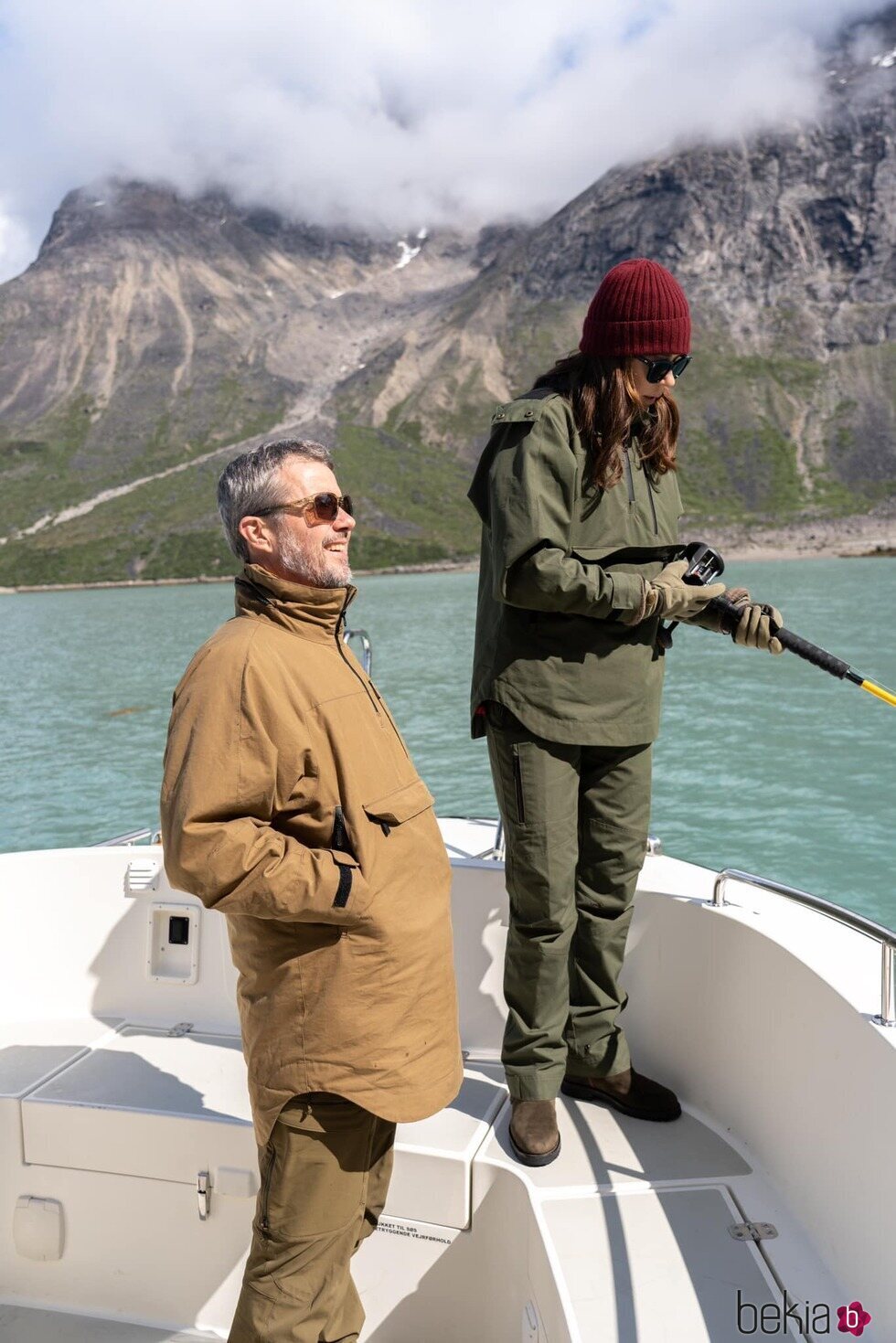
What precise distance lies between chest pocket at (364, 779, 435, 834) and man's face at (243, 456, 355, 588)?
1.32 ft

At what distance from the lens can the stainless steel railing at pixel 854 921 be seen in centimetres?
212

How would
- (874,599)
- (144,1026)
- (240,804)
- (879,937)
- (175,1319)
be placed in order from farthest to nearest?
1. (874,599)
2. (144,1026)
3. (175,1319)
4. (879,937)
5. (240,804)

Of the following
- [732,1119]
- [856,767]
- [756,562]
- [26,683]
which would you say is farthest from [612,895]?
[756,562]

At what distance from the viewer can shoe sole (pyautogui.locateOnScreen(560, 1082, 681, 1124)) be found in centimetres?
296

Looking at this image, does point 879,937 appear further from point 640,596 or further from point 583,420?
point 583,420

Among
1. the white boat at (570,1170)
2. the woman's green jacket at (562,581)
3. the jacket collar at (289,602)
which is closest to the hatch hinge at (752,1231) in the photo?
the white boat at (570,1170)

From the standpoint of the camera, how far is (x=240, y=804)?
1.70m

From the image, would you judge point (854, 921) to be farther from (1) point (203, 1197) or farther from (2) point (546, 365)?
(2) point (546, 365)

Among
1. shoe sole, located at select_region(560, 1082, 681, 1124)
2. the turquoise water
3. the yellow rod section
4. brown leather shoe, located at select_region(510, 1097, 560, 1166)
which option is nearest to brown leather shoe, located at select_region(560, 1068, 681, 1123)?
shoe sole, located at select_region(560, 1082, 681, 1124)

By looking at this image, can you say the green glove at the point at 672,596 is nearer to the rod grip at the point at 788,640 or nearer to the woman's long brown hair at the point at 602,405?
the rod grip at the point at 788,640

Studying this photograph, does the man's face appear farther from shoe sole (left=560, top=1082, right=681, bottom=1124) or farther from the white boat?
shoe sole (left=560, top=1082, right=681, bottom=1124)

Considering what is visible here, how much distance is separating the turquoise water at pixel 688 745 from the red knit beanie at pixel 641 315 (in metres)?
6.46

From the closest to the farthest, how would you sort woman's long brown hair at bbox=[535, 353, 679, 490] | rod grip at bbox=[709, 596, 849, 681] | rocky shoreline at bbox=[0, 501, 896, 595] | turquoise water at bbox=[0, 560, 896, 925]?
woman's long brown hair at bbox=[535, 353, 679, 490] → rod grip at bbox=[709, 596, 849, 681] → turquoise water at bbox=[0, 560, 896, 925] → rocky shoreline at bbox=[0, 501, 896, 595]

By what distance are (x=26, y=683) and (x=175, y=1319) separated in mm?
29388
